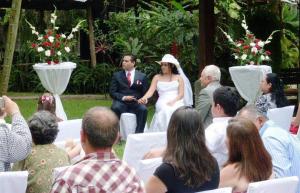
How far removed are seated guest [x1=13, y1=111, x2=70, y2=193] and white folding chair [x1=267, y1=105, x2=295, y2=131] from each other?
3612 millimetres

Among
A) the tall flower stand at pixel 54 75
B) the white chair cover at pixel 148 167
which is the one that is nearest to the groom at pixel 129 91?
Result: the tall flower stand at pixel 54 75

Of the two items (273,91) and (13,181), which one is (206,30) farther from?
(13,181)

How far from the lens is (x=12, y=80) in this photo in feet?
62.4

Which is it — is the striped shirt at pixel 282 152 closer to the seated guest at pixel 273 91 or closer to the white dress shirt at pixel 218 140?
the white dress shirt at pixel 218 140

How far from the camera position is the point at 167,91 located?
34.2 feet

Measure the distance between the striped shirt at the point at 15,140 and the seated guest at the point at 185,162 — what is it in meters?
0.85

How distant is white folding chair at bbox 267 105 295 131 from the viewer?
764 cm

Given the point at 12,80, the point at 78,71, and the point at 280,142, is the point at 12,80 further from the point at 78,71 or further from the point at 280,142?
the point at 280,142

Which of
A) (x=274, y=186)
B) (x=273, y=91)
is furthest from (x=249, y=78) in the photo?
(x=274, y=186)

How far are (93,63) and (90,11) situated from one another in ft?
4.74

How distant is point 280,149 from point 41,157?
1.78 metres

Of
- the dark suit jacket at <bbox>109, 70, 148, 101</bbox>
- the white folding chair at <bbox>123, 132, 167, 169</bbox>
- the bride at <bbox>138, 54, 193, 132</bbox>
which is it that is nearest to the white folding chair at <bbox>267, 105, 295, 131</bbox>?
the white folding chair at <bbox>123, 132, 167, 169</bbox>

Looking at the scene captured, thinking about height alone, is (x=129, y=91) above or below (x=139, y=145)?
above

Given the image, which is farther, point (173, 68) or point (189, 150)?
point (173, 68)
